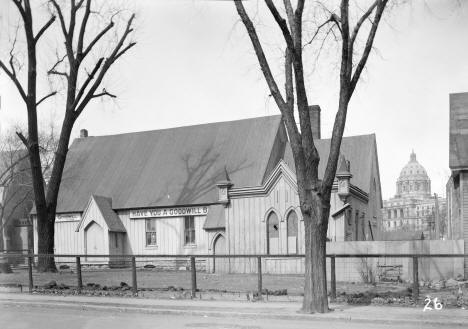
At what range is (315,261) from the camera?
525 inches

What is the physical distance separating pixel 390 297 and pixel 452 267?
7.08 metres

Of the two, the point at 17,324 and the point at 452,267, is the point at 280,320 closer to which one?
the point at 17,324

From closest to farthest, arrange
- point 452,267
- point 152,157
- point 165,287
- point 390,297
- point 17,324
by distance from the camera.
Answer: point 17,324 → point 390,297 → point 165,287 → point 452,267 → point 152,157

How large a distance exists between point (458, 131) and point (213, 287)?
1212 cm

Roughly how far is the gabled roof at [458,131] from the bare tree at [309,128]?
1028cm

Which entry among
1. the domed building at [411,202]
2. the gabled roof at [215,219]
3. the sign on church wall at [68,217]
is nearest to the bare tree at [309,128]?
the gabled roof at [215,219]

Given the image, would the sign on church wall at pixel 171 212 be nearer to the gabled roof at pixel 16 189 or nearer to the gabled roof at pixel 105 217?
the gabled roof at pixel 105 217

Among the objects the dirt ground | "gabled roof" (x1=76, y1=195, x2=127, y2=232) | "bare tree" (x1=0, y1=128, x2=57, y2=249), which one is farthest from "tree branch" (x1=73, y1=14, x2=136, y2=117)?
"bare tree" (x1=0, y1=128, x2=57, y2=249)

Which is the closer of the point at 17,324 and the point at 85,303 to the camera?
the point at 17,324

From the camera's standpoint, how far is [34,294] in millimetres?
17969

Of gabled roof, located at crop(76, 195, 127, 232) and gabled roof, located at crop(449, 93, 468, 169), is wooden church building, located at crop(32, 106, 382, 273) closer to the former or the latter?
gabled roof, located at crop(76, 195, 127, 232)

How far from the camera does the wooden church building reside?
1324 inches

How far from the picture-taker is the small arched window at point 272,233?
29094mm

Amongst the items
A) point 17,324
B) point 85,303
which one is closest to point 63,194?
point 85,303
